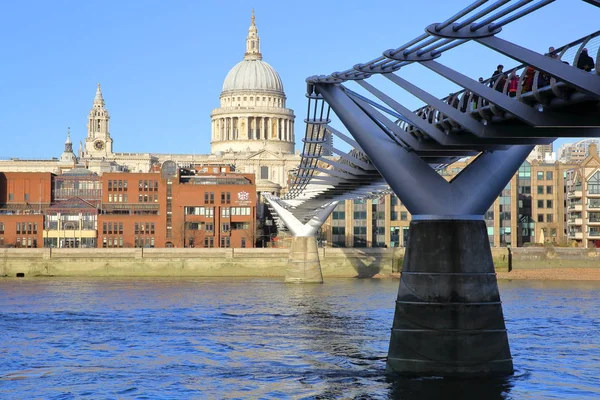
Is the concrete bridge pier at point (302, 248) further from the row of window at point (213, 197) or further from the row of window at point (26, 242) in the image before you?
the row of window at point (26, 242)

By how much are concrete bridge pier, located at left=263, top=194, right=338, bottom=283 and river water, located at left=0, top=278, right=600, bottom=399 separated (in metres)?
13.9

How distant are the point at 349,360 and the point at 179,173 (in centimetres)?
8336

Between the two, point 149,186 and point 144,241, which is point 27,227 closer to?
point 144,241

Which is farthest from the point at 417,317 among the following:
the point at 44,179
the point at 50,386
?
the point at 44,179

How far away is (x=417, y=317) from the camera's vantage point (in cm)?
2950

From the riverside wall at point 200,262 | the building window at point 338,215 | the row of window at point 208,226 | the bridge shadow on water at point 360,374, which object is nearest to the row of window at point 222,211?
the row of window at point 208,226

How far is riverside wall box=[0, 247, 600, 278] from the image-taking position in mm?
96062

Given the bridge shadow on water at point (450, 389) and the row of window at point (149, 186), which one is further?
the row of window at point (149, 186)

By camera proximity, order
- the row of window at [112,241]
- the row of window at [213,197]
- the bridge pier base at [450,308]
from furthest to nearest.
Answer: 1. the row of window at [213,197]
2. the row of window at [112,241]
3. the bridge pier base at [450,308]

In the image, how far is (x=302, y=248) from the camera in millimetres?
84562

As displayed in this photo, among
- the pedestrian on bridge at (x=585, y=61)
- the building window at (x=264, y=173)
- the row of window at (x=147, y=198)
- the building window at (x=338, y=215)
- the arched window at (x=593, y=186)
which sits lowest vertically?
the pedestrian on bridge at (x=585, y=61)

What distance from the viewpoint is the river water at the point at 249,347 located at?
95.8 feet

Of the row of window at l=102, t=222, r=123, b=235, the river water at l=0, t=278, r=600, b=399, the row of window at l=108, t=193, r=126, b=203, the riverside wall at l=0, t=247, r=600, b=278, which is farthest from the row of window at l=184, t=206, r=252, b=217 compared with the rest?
the river water at l=0, t=278, r=600, b=399

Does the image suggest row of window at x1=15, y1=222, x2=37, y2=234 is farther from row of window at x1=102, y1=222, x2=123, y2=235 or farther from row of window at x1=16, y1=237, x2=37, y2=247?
row of window at x1=102, y1=222, x2=123, y2=235
